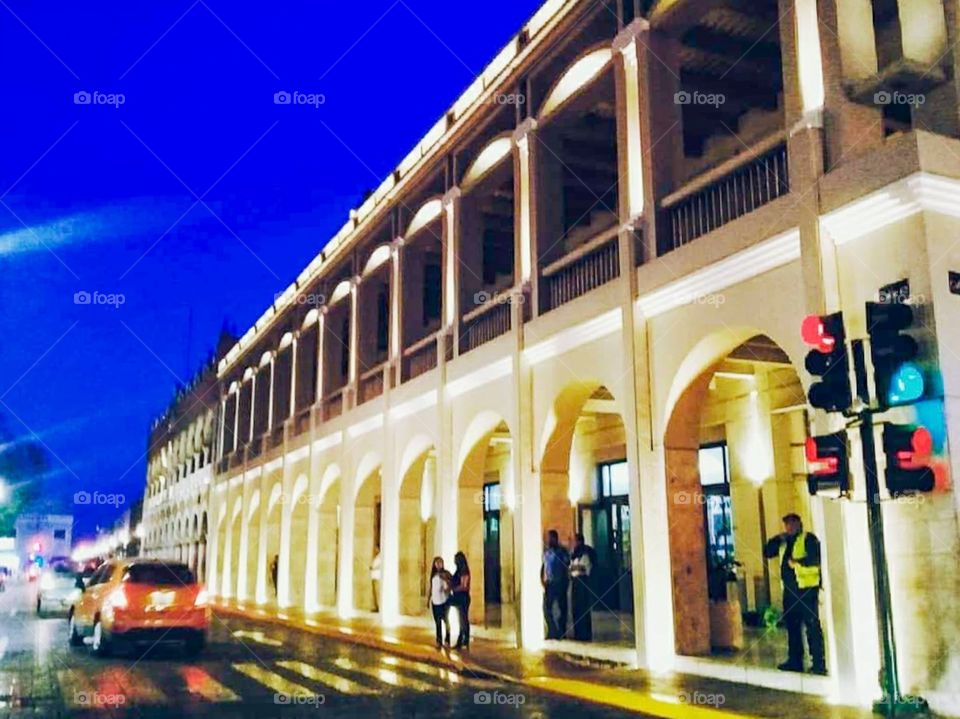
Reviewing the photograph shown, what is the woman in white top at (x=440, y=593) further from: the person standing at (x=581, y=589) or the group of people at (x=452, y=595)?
the person standing at (x=581, y=589)

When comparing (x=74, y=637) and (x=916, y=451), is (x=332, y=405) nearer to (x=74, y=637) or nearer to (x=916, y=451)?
(x=74, y=637)

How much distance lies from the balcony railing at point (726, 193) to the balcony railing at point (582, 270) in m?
1.09

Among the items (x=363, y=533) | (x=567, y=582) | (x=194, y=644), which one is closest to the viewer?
(x=567, y=582)

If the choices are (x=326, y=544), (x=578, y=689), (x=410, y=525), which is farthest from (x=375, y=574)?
(x=578, y=689)

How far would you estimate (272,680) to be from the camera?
38.6ft

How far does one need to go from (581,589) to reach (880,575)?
6.95 meters

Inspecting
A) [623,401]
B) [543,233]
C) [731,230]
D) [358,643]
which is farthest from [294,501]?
[731,230]

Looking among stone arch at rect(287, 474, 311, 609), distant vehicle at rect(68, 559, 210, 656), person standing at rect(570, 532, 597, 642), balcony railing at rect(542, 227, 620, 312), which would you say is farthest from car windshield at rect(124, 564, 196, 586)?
stone arch at rect(287, 474, 311, 609)

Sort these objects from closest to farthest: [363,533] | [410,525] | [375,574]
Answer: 1. [410,525]
2. [375,574]
3. [363,533]

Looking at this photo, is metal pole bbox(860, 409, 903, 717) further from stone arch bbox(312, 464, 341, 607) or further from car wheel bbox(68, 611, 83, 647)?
stone arch bbox(312, 464, 341, 607)

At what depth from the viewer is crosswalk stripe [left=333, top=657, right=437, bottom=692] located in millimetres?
11289

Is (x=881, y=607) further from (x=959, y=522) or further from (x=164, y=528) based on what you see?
(x=164, y=528)

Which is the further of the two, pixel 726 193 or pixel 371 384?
pixel 371 384

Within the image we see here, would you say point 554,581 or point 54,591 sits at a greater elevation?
point 554,581
